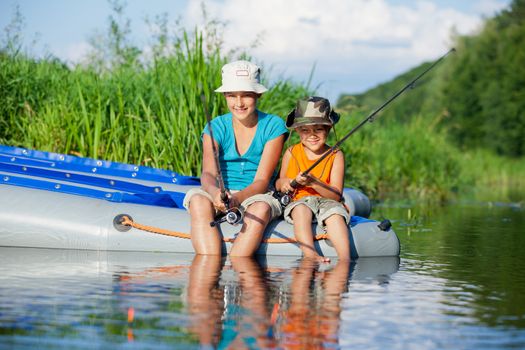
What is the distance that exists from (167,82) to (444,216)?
330 centimetres

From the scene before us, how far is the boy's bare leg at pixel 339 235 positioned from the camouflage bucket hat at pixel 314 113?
617 millimetres

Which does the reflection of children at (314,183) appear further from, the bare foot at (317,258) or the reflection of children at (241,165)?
the reflection of children at (241,165)

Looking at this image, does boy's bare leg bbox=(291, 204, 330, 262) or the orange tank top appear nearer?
boy's bare leg bbox=(291, 204, 330, 262)

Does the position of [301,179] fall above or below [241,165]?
below

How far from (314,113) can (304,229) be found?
744mm

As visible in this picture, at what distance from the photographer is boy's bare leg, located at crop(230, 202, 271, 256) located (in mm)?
6492

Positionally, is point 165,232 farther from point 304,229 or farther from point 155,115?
point 155,115

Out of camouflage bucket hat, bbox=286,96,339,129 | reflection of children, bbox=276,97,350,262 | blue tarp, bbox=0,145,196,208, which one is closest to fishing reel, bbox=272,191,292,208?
reflection of children, bbox=276,97,350,262

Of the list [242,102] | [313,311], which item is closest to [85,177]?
[242,102]

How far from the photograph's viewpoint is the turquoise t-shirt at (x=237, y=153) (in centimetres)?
678

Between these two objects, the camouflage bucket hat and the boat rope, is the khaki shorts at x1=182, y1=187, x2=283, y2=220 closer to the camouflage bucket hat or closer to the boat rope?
the boat rope

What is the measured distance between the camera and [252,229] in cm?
654

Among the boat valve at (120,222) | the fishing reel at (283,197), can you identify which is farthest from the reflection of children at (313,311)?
the boat valve at (120,222)

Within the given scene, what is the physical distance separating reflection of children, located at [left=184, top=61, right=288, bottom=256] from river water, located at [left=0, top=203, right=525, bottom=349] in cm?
18
